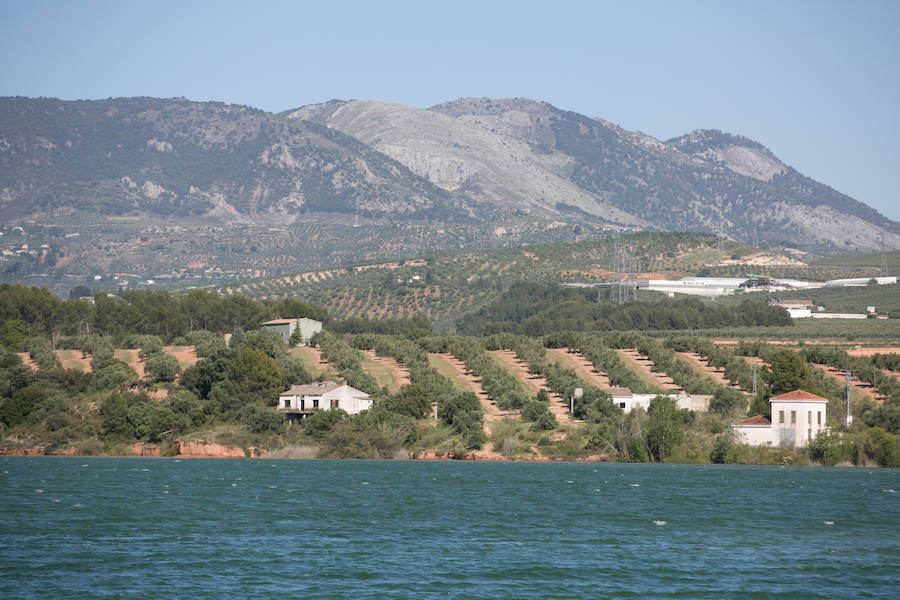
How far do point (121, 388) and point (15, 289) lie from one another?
42.5 m

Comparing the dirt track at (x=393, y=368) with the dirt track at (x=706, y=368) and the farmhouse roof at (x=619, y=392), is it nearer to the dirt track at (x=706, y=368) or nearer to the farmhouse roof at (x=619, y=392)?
the farmhouse roof at (x=619, y=392)

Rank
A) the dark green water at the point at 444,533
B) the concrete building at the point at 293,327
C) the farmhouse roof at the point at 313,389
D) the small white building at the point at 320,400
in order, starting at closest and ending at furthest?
the dark green water at the point at 444,533
the small white building at the point at 320,400
the farmhouse roof at the point at 313,389
the concrete building at the point at 293,327

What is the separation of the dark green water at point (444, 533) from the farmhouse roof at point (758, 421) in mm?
6760

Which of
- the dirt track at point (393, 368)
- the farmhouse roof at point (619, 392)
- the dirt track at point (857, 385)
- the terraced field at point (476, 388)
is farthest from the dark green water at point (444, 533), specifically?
the dirt track at point (393, 368)

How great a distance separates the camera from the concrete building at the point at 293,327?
407ft

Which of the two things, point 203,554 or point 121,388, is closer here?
point 203,554

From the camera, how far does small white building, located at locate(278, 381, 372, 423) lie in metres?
91.4

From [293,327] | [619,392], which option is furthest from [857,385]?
[293,327]

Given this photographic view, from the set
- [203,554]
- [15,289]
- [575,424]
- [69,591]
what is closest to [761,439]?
[575,424]

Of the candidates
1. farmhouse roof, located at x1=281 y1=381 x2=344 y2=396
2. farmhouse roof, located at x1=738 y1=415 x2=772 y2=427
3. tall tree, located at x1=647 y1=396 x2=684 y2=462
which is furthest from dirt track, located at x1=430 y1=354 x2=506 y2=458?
farmhouse roof, located at x1=738 y1=415 x2=772 y2=427

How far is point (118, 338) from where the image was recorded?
403ft

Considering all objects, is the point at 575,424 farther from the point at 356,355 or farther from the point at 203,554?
the point at 203,554

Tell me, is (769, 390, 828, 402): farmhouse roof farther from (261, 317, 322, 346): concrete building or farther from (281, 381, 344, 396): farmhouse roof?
(261, 317, 322, 346): concrete building

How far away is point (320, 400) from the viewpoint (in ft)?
300
